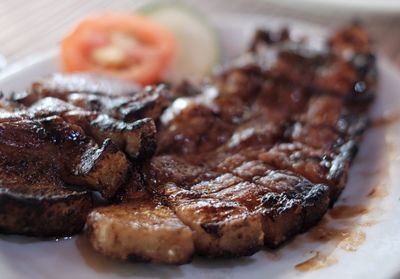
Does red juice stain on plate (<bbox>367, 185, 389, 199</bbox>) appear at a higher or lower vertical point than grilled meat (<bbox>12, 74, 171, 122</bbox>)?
lower

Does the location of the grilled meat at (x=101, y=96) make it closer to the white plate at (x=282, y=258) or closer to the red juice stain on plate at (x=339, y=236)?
the white plate at (x=282, y=258)

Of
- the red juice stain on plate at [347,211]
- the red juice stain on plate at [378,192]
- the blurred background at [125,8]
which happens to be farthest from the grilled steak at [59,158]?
the blurred background at [125,8]

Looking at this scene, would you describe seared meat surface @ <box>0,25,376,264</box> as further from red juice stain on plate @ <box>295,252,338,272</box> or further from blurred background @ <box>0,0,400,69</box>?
blurred background @ <box>0,0,400,69</box>

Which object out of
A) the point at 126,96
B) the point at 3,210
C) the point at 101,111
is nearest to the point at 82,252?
the point at 3,210

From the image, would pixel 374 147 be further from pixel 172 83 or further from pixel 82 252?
pixel 82 252

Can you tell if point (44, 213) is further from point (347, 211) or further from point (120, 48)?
point (120, 48)

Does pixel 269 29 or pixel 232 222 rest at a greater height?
pixel 269 29

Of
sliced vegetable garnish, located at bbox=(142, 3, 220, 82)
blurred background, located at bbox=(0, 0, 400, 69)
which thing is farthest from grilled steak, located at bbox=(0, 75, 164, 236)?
blurred background, located at bbox=(0, 0, 400, 69)
